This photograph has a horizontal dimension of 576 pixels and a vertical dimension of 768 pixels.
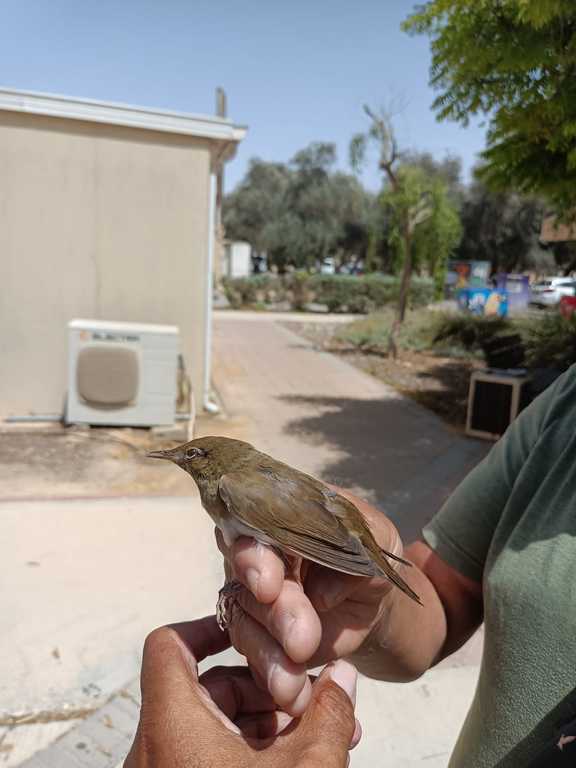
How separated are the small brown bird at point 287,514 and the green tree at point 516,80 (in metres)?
3.80

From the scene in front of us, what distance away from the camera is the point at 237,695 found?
1.27 metres

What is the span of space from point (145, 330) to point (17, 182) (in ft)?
7.95

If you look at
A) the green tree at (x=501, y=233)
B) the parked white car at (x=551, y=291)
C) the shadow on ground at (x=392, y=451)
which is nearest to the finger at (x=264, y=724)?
the shadow on ground at (x=392, y=451)

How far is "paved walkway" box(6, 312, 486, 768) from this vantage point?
9.34 ft

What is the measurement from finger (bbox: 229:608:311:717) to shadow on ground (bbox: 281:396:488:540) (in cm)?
413

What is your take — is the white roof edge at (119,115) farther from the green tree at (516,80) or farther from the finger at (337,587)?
the finger at (337,587)

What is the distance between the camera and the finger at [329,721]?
104 centimetres

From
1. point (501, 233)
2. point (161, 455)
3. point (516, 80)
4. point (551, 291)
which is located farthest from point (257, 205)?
point (161, 455)

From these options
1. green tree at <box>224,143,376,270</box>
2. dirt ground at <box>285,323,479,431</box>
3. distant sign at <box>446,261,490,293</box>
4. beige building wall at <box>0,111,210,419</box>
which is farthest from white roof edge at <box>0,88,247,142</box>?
green tree at <box>224,143,376,270</box>

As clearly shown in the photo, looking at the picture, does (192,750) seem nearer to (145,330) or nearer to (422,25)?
(422,25)

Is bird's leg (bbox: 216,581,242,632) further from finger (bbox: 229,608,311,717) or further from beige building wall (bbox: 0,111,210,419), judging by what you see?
beige building wall (bbox: 0,111,210,419)

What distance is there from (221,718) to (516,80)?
17.8 feet

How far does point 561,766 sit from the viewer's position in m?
1.07

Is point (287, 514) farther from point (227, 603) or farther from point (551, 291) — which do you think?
point (551, 291)
